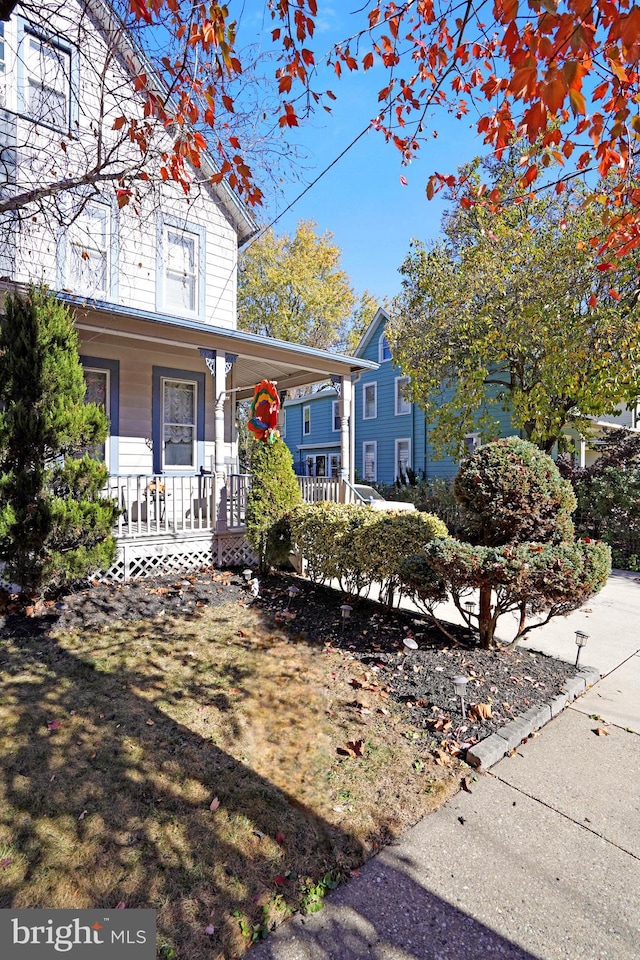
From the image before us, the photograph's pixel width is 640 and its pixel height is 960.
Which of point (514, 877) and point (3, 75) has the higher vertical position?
point (3, 75)

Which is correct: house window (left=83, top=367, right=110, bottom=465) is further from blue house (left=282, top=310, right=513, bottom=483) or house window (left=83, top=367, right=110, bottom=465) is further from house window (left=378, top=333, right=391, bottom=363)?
house window (left=378, top=333, right=391, bottom=363)

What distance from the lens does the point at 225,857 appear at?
2309 millimetres

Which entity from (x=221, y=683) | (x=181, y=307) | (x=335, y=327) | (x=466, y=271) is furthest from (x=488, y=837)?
(x=335, y=327)

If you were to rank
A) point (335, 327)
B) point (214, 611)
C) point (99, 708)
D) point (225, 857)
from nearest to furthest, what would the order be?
point (225, 857) → point (99, 708) → point (214, 611) → point (335, 327)

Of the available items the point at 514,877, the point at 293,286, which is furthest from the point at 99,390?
the point at 293,286

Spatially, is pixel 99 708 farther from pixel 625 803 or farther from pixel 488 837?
pixel 625 803

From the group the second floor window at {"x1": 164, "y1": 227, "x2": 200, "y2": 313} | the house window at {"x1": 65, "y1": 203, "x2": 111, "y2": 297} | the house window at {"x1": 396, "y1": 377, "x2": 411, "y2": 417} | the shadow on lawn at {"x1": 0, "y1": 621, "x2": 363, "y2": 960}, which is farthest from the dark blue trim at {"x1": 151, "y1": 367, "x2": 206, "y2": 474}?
the house window at {"x1": 396, "y1": 377, "x2": 411, "y2": 417}

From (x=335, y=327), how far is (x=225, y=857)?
93.9ft

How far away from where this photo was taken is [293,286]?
26.4 metres

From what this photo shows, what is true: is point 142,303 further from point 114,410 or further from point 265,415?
point 265,415

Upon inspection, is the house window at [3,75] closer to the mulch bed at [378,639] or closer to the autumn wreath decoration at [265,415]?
the autumn wreath decoration at [265,415]

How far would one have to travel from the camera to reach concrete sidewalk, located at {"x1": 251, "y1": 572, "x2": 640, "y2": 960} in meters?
1.94

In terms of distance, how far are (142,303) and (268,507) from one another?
16.8 ft

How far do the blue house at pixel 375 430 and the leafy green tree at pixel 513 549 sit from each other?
14.6 metres
